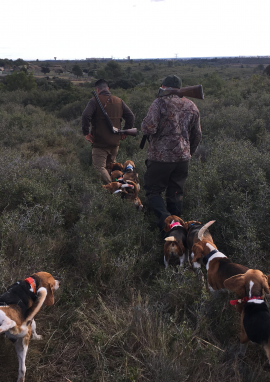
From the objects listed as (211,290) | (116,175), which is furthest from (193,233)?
(116,175)

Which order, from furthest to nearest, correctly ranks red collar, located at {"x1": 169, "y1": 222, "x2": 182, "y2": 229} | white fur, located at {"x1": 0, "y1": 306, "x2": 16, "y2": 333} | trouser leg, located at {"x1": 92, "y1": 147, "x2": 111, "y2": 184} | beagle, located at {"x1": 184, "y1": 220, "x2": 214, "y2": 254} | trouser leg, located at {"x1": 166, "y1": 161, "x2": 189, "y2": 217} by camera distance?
trouser leg, located at {"x1": 92, "y1": 147, "x2": 111, "y2": 184}, trouser leg, located at {"x1": 166, "y1": 161, "x2": 189, "y2": 217}, red collar, located at {"x1": 169, "y1": 222, "x2": 182, "y2": 229}, beagle, located at {"x1": 184, "y1": 220, "x2": 214, "y2": 254}, white fur, located at {"x1": 0, "y1": 306, "x2": 16, "y2": 333}

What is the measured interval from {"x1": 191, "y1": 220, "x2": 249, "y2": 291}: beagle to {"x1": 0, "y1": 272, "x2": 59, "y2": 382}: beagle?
162 cm

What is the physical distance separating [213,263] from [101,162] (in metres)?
3.68

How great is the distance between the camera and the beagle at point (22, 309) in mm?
2152

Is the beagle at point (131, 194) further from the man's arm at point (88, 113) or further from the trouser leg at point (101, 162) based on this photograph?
the man's arm at point (88, 113)

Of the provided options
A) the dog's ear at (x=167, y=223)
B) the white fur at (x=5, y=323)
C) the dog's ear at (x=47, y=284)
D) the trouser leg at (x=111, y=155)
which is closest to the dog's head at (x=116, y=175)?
the trouser leg at (x=111, y=155)

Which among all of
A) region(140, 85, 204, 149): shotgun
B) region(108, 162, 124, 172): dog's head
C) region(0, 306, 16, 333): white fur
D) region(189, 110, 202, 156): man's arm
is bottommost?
region(0, 306, 16, 333): white fur

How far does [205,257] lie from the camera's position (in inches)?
124

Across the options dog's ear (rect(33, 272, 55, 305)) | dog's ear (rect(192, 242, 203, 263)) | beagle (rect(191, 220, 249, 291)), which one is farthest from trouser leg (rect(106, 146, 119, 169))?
dog's ear (rect(33, 272, 55, 305))

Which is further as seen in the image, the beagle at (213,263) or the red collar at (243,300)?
the beagle at (213,263)

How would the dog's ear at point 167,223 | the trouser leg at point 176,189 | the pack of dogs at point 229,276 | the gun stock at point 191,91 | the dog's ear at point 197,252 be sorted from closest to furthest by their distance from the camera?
the pack of dogs at point 229,276
the dog's ear at point 197,252
the dog's ear at point 167,223
the gun stock at point 191,91
the trouser leg at point 176,189

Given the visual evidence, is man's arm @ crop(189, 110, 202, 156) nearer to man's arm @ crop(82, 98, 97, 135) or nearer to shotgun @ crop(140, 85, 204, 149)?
shotgun @ crop(140, 85, 204, 149)

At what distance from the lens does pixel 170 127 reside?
3943 millimetres

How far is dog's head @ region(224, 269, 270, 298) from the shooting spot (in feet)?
7.89
